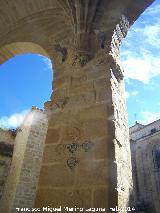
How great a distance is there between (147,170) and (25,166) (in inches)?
566

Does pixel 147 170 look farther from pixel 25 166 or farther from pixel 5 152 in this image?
pixel 25 166

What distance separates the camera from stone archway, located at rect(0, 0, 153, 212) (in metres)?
2.13

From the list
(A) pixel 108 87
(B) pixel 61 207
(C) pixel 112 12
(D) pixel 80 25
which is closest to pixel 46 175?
(B) pixel 61 207

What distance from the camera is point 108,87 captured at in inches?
103

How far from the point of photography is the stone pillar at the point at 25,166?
722 cm

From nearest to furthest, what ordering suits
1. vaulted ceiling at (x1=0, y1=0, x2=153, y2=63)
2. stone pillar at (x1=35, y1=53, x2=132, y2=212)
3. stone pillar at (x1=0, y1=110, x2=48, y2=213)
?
stone pillar at (x1=35, y1=53, x2=132, y2=212) < vaulted ceiling at (x1=0, y1=0, x2=153, y2=63) < stone pillar at (x1=0, y1=110, x2=48, y2=213)

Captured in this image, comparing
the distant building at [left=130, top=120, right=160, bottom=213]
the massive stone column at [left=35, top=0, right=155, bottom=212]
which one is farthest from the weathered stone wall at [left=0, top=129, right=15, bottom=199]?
the distant building at [left=130, top=120, right=160, bottom=213]

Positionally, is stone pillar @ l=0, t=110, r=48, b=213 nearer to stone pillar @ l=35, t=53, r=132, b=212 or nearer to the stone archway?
the stone archway

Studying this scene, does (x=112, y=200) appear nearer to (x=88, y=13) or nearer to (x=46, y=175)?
(x=46, y=175)

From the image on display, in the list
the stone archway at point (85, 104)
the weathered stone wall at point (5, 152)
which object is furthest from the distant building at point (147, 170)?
the stone archway at point (85, 104)

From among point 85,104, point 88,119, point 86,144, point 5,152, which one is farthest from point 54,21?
point 5,152

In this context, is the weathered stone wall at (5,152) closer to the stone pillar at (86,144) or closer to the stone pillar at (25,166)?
the stone pillar at (25,166)

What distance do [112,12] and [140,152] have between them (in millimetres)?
18751

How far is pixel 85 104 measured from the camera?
2.63m
